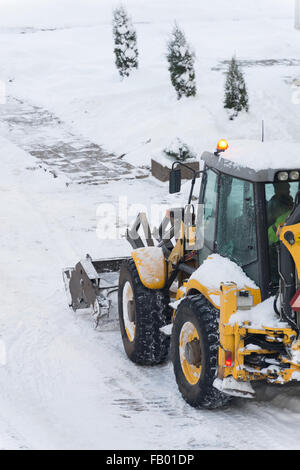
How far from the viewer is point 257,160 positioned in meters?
6.05

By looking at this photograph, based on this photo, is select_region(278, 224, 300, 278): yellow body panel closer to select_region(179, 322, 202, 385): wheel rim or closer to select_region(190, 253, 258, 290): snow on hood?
select_region(190, 253, 258, 290): snow on hood

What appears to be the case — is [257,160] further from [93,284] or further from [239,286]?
[93,284]

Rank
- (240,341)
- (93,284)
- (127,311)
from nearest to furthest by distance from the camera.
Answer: (240,341)
(127,311)
(93,284)

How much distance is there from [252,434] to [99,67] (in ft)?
76.1

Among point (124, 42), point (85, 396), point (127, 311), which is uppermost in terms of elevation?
point (124, 42)

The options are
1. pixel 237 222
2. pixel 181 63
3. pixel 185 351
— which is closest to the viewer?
pixel 237 222

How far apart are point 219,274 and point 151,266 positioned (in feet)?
4.66

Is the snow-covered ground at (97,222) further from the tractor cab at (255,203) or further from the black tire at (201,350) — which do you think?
the tractor cab at (255,203)

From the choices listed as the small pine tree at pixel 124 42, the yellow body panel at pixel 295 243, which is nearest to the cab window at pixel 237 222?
the yellow body panel at pixel 295 243

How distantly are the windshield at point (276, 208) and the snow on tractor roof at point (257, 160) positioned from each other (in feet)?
0.45

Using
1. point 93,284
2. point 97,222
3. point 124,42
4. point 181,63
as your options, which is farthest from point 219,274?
point 124,42

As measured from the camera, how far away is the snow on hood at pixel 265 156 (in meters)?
5.98

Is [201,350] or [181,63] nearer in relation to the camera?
[201,350]

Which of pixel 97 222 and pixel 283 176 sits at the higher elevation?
pixel 283 176
